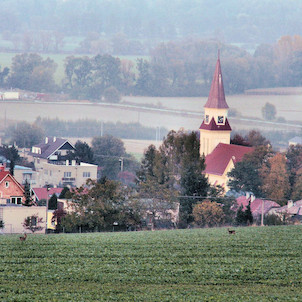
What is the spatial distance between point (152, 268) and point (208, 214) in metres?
23.7

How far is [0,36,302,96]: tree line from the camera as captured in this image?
3976 inches

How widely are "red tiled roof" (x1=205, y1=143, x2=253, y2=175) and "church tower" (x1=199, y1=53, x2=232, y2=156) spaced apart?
117 inches

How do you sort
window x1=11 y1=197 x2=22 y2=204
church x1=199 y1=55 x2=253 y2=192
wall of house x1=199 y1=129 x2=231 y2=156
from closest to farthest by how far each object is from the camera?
window x1=11 y1=197 x2=22 y2=204
church x1=199 y1=55 x2=253 y2=192
wall of house x1=199 y1=129 x2=231 y2=156

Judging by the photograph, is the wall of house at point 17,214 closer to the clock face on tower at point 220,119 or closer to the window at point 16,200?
the window at point 16,200

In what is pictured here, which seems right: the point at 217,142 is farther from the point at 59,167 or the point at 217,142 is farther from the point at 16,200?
the point at 16,200

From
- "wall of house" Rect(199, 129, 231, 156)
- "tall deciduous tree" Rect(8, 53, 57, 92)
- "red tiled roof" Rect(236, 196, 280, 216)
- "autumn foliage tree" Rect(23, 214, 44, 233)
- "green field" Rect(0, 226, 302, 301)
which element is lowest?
"autumn foliage tree" Rect(23, 214, 44, 233)

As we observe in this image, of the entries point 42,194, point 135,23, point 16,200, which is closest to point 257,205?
point 42,194

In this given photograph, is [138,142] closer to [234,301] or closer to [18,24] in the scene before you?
[18,24]

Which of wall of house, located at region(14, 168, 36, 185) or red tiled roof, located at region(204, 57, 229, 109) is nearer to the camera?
wall of house, located at region(14, 168, 36, 185)

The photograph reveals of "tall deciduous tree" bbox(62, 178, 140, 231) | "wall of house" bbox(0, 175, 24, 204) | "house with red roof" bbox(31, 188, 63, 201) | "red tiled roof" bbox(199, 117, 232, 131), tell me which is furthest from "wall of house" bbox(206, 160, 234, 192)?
"tall deciduous tree" bbox(62, 178, 140, 231)

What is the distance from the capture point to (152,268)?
1891 centimetres

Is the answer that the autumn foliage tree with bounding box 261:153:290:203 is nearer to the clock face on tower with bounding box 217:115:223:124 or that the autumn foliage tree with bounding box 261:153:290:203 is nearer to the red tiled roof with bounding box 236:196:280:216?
the red tiled roof with bounding box 236:196:280:216

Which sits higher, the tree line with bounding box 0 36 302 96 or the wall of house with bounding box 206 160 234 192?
the tree line with bounding box 0 36 302 96

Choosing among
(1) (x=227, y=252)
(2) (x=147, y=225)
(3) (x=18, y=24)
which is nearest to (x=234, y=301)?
(1) (x=227, y=252)
